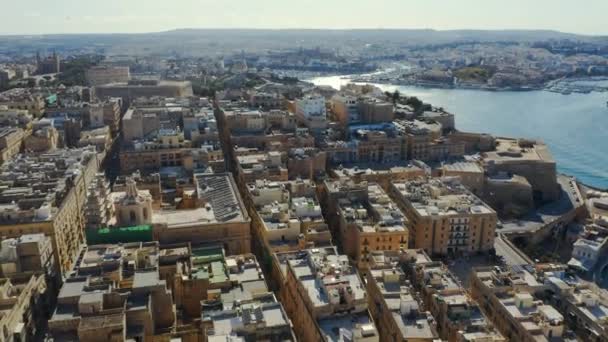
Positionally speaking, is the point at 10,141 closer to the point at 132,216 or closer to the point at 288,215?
the point at 132,216

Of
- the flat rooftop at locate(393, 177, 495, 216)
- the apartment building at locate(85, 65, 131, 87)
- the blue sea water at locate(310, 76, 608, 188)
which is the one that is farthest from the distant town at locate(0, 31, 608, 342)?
the apartment building at locate(85, 65, 131, 87)

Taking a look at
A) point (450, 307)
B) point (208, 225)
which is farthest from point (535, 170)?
point (208, 225)

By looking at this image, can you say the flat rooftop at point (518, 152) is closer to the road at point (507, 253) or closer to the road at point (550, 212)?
the road at point (550, 212)

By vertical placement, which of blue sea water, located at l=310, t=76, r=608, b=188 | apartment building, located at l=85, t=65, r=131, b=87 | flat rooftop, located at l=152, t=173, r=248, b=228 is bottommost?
blue sea water, located at l=310, t=76, r=608, b=188

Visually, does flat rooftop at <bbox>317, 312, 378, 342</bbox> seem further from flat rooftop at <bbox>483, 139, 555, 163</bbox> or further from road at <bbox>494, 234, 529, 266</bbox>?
flat rooftop at <bbox>483, 139, 555, 163</bbox>

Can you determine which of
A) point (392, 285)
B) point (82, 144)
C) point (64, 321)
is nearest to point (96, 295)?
point (64, 321)

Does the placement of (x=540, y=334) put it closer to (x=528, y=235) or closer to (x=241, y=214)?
(x=241, y=214)

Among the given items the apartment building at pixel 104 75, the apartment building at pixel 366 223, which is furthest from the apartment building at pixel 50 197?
the apartment building at pixel 104 75

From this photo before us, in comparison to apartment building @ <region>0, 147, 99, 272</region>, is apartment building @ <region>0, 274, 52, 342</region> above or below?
below
